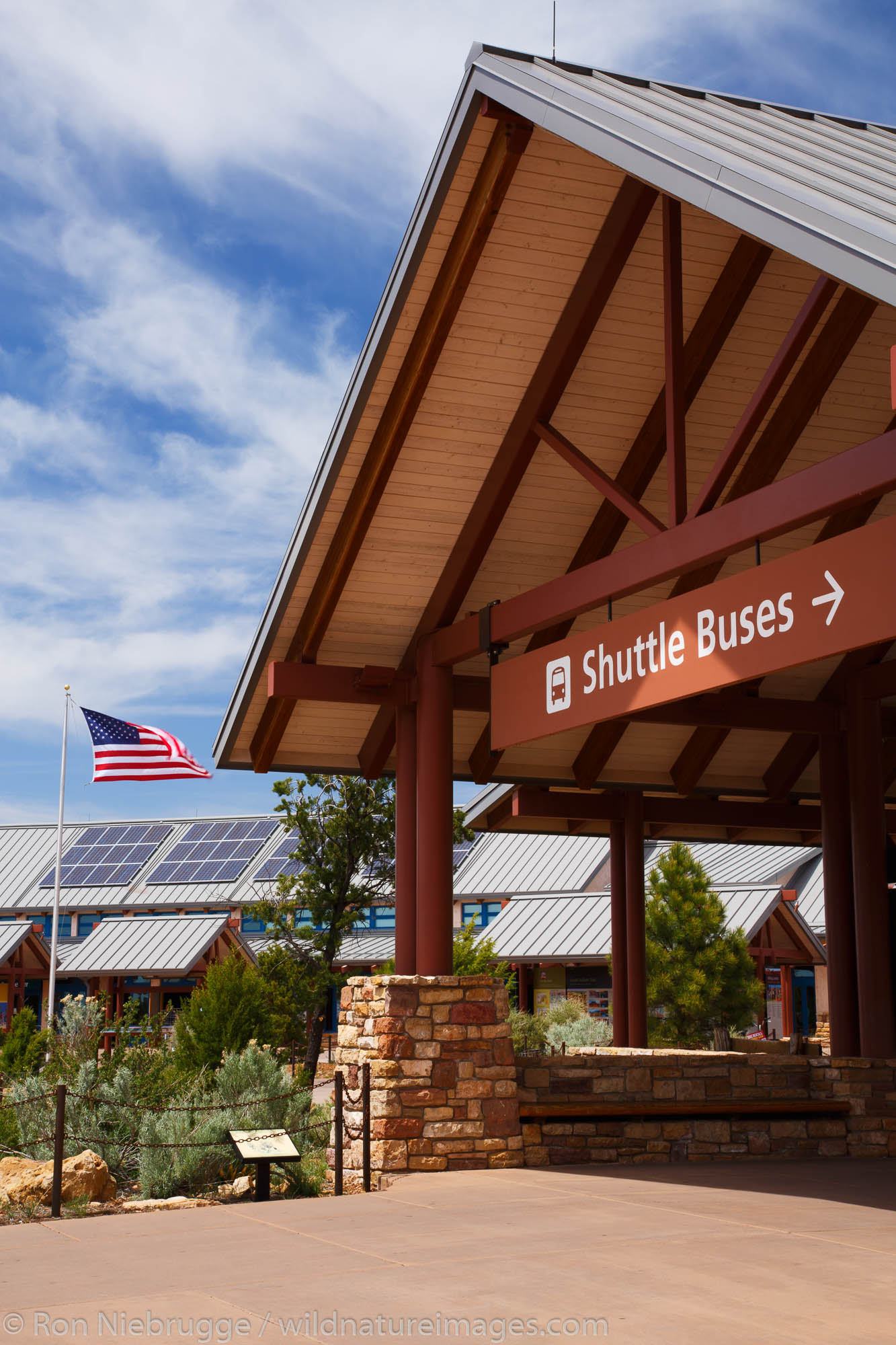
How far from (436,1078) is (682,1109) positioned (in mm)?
2261

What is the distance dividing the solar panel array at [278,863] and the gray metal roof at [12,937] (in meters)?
10.3

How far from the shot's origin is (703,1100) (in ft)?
39.1

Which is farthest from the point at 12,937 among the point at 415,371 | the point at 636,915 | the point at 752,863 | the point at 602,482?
the point at 602,482

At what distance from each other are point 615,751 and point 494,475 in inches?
207

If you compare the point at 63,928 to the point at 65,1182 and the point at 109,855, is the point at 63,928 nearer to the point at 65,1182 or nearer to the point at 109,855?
the point at 109,855

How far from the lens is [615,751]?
1608cm

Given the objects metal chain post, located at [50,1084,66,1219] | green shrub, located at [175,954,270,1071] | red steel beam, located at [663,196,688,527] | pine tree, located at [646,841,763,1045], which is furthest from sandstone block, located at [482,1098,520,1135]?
pine tree, located at [646,841,763,1045]

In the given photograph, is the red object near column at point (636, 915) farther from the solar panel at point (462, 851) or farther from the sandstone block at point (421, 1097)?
the solar panel at point (462, 851)

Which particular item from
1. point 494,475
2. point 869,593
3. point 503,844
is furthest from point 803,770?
point 503,844

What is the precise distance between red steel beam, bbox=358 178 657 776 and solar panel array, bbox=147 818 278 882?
37536mm

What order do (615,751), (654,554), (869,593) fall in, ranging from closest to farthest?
(869,593)
(654,554)
(615,751)

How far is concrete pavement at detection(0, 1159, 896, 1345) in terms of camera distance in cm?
602

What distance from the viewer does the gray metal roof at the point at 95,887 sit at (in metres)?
46.8

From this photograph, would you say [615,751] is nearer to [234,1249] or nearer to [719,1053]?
[719,1053]
